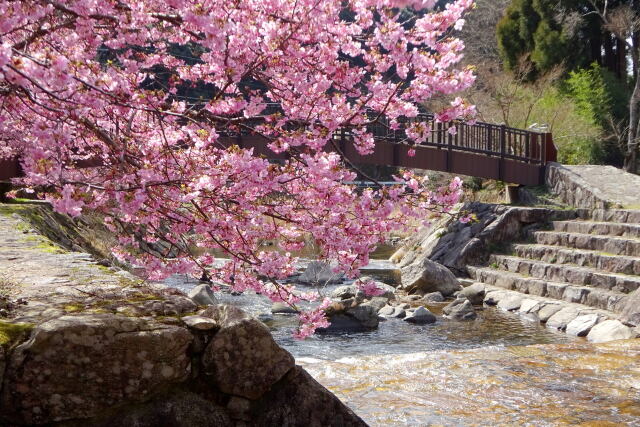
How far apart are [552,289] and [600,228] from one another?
2019mm

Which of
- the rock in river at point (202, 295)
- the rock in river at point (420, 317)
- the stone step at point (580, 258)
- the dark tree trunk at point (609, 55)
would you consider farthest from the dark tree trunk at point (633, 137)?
the rock in river at point (202, 295)

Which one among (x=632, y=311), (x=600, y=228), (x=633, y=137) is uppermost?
(x=633, y=137)

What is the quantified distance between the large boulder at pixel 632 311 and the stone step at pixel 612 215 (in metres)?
3.08

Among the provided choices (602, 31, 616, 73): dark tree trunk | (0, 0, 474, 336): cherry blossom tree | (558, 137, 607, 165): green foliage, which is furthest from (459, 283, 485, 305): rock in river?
(602, 31, 616, 73): dark tree trunk

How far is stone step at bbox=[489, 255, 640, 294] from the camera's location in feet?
34.7

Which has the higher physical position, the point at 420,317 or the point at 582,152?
the point at 582,152

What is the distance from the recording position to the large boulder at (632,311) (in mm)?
9242

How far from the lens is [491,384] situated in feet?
19.9

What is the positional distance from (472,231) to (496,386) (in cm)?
1020

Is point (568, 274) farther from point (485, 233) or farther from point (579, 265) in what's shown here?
point (485, 233)

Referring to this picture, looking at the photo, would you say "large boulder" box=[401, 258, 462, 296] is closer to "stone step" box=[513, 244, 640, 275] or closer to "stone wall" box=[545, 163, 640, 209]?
"stone step" box=[513, 244, 640, 275]

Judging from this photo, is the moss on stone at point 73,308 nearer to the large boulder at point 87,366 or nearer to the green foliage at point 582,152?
the large boulder at point 87,366

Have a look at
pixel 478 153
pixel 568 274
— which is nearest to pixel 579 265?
pixel 568 274

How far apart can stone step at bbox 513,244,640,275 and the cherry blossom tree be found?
6.88 meters
